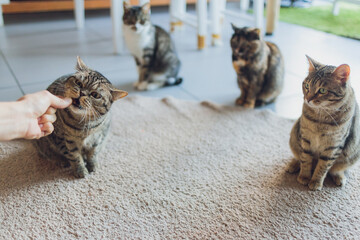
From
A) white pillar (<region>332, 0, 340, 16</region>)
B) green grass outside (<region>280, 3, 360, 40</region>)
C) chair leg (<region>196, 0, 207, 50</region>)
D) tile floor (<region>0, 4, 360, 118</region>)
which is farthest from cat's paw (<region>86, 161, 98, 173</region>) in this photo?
white pillar (<region>332, 0, 340, 16</region>)

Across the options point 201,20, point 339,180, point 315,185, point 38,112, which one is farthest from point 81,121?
point 201,20

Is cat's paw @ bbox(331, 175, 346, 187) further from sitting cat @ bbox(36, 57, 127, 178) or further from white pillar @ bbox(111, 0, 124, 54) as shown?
white pillar @ bbox(111, 0, 124, 54)

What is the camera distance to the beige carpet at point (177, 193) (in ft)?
3.68

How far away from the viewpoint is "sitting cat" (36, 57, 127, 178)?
3.62 feet

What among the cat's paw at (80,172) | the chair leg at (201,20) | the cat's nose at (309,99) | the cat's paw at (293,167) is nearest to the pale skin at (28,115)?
the cat's paw at (80,172)

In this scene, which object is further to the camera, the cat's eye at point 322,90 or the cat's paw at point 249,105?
the cat's paw at point 249,105

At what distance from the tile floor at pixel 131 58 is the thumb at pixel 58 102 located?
1.02m

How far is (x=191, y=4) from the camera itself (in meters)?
4.39

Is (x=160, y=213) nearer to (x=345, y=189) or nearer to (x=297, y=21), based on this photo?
(x=345, y=189)

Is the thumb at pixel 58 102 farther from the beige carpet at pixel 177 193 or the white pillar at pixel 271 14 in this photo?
the white pillar at pixel 271 14

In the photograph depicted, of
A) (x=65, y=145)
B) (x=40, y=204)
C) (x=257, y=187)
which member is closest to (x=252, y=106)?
(x=257, y=187)

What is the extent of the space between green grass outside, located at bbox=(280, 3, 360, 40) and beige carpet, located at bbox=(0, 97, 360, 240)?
5.91 feet

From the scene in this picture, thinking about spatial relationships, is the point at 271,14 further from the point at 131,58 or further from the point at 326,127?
the point at 326,127

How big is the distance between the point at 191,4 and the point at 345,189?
362 centimetres
